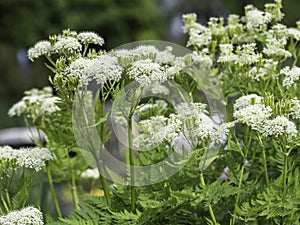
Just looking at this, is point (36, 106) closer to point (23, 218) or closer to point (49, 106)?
point (49, 106)

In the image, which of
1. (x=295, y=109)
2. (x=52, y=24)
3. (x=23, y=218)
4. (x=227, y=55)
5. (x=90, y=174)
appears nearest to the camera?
(x=23, y=218)

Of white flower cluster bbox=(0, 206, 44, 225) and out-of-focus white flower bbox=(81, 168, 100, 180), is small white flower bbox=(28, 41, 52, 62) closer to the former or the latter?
white flower cluster bbox=(0, 206, 44, 225)

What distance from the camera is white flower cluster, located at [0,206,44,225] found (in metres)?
1.43

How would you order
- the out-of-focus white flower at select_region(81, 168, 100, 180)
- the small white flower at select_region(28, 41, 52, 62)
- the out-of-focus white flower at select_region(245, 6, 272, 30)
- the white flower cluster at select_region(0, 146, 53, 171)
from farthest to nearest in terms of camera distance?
the out-of-focus white flower at select_region(81, 168, 100, 180) → the out-of-focus white flower at select_region(245, 6, 272, 30) → the small white flower at select_region(28, 41, 52, 62) → the white flower cluster at select_region(0, 146, 53, 171)

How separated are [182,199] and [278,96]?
2.09ft

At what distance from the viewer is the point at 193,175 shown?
5.47 ft

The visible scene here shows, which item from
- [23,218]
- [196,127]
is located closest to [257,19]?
[196,127]

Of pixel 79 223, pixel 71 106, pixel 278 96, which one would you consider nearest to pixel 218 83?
pixel 278 96

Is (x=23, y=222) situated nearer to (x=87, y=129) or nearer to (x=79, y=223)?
(x=79, y=223)

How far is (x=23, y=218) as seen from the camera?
1.43m

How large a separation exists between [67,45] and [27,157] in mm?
353

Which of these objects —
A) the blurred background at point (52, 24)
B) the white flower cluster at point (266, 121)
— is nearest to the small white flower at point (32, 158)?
the white flower cluster at point (266, 121)

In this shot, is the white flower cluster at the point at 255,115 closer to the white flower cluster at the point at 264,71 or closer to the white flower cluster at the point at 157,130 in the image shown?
the white flower cluster at the point at 157,130

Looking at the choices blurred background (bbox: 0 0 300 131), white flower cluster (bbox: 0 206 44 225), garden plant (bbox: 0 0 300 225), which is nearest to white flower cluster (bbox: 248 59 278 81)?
garden plant (bbox: 0 0 300 225)
